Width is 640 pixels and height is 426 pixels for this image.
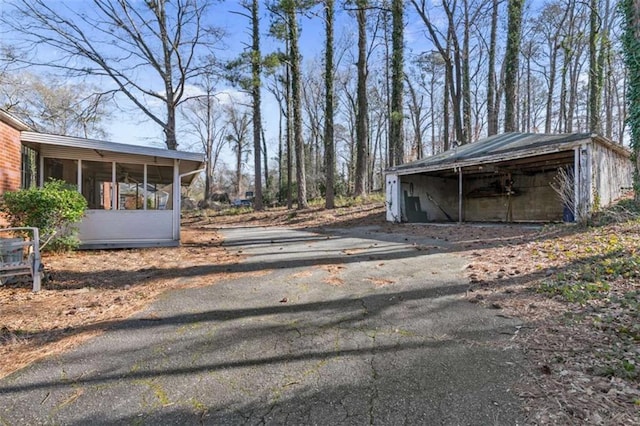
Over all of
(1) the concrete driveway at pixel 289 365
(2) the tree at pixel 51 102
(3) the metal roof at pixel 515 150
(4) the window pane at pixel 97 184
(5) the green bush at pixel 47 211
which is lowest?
(1) the concrete driveway at pixel 289 365

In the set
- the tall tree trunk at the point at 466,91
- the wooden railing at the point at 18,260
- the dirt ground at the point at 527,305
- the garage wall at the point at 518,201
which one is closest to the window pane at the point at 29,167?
the dirt ground at the point at 527,305

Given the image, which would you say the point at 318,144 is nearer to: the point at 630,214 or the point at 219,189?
the point at 219,189

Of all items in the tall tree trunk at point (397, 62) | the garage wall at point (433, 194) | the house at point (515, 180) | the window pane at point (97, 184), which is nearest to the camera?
the window pane at point (97, 184)

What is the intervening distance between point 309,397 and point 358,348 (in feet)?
2.36

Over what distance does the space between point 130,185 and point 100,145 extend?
2913 millimetres

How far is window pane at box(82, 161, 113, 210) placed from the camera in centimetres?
830

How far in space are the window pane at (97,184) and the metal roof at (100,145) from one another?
40.7 inches

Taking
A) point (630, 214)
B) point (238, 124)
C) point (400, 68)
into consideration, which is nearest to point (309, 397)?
point (630, 214)

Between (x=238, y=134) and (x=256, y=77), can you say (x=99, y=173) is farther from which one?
(x=238, y=134)

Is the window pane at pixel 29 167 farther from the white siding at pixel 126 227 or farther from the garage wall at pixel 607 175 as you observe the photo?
the garage wall at pixel 607 175

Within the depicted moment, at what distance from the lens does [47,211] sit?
5875mm

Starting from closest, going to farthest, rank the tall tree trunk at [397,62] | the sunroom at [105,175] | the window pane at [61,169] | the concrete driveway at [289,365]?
the concrete driveway at [289,365] → the sunroom at [105,175] → the window pane at [61,169] → the tall tree trunk at [397,62]

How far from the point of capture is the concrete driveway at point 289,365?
183cm

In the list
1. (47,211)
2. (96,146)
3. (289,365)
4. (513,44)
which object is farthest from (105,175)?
(513,44)
